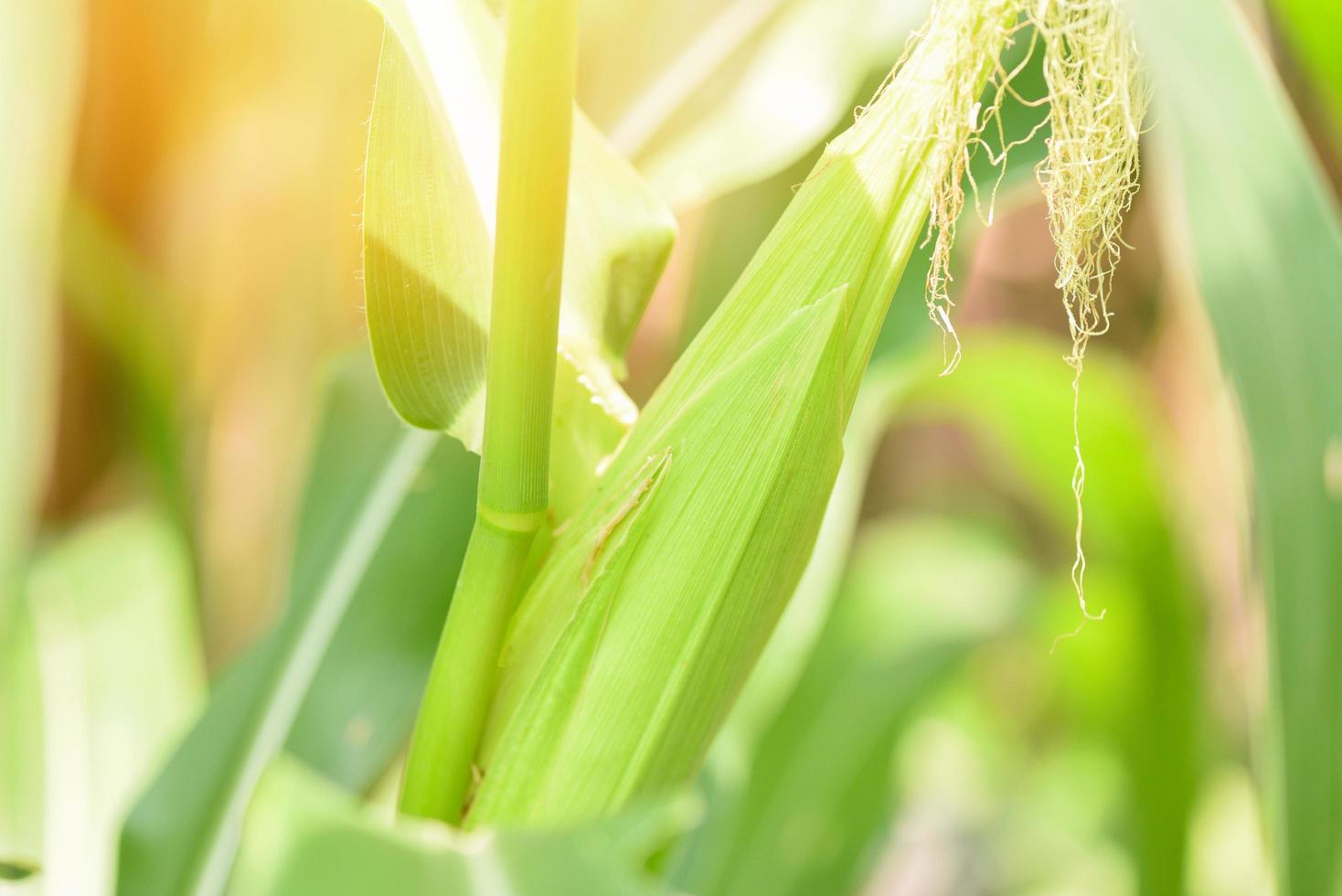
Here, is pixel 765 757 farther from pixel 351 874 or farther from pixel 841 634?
pixel 351 874

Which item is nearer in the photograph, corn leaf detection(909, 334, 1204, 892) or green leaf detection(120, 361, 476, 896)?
green leaf detection(120, 361, 476, 896)

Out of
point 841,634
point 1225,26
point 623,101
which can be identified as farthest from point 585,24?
point 841,634

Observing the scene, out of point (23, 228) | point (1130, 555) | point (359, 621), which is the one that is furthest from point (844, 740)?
point (23, 228)

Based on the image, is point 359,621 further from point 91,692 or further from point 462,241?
point 462,241

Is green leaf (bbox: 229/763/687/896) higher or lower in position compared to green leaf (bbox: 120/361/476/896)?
higher

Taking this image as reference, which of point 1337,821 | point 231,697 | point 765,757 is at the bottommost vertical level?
point 765,757

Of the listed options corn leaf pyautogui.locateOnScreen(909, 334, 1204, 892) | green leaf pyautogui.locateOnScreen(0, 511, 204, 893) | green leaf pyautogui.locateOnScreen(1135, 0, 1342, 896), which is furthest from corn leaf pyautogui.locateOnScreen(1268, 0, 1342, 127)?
green leaf pyautogui.locateOnScreen(0, 511, 204, 893)

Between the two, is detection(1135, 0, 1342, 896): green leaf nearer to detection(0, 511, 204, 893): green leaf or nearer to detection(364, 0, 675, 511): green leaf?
detection(364, 0, 675, 511): green leaf

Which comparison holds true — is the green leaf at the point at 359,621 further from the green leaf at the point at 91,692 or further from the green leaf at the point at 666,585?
the green leaf at the point at 666,585
